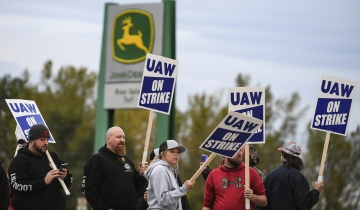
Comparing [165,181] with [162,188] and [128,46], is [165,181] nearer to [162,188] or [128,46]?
[162,188]

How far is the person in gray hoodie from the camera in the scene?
11078mm

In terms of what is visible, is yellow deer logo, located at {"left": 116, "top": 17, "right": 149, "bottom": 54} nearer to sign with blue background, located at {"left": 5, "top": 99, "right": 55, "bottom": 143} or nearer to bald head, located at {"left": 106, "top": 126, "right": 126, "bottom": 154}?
sign with blue background, located at {"left": 5, "top": 99, "right": 55, "bottom": 143}

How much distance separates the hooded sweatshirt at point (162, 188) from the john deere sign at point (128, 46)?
1373 centimetres

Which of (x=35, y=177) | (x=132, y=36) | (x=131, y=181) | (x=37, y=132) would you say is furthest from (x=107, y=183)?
(x=132, y=36)

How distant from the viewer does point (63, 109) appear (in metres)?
74.0

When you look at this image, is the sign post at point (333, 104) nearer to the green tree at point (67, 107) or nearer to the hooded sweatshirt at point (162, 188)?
the hooded sweatshirt at point (162, 188)

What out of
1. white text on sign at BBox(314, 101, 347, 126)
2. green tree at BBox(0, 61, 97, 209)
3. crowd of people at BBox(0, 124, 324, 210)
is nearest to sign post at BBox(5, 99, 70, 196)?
crowd of people at BBox(0, 124, 324, 210)

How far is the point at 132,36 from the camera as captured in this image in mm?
25219

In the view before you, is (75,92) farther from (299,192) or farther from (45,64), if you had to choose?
(299,192)

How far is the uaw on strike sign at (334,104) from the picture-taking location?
42.0 feet

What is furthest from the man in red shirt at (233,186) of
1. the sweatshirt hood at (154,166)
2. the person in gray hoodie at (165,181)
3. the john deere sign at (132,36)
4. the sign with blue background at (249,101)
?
the john deere sign at (132,36)

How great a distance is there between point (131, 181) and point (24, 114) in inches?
72.5

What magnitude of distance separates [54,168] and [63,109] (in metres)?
62.2

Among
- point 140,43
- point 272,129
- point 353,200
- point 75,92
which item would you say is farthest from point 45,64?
point 140,43
